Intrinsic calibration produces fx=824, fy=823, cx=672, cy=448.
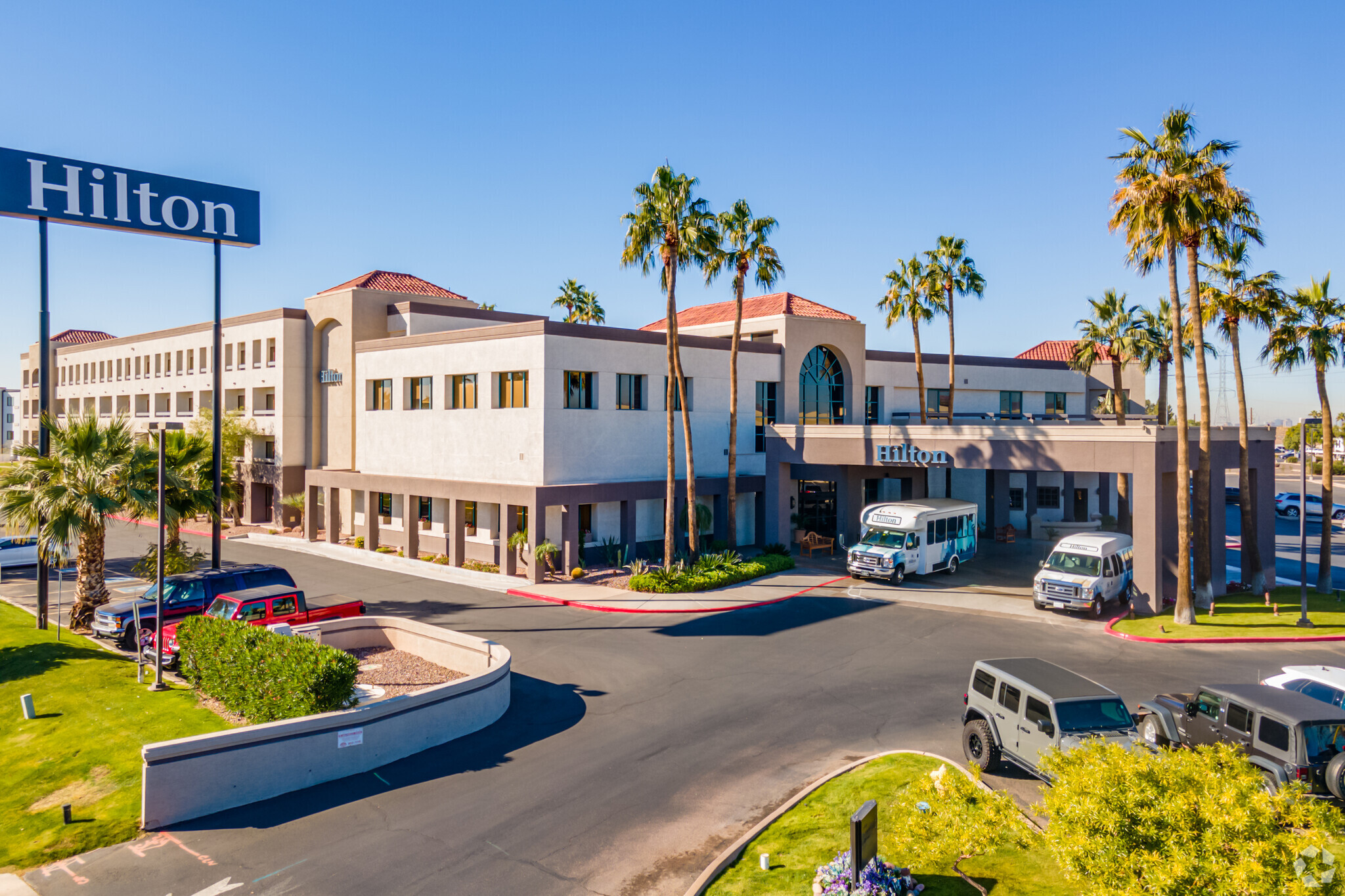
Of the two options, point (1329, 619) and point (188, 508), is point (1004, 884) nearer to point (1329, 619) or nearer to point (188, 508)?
point (1329, 619)

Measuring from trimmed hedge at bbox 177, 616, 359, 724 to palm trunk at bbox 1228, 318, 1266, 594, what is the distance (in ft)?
96.7

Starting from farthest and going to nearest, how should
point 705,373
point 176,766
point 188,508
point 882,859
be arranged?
point 705,373
point 188,508
point 176,766
point 882,859

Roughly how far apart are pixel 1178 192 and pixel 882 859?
22.9m

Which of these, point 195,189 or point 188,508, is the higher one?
point 195,189

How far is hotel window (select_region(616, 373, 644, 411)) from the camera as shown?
118 feet

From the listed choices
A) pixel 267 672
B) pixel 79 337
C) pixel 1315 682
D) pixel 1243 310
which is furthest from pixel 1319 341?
pixel 79 337

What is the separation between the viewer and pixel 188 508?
1057 inches

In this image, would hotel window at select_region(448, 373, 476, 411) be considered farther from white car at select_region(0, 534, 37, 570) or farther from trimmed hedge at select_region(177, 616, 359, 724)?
trimmed hedge at select_region(177, 616, 359, 724)

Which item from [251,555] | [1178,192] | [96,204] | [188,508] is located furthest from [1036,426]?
[251,555]

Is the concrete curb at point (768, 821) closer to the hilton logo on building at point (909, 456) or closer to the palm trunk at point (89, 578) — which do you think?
the hilton logo on building at point (909, 456)

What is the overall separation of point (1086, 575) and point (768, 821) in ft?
62.9

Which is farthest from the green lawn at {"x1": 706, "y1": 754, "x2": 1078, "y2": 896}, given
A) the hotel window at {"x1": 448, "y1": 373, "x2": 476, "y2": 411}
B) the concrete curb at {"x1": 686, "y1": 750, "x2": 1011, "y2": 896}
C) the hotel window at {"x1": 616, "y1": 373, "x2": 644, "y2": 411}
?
the hotel window at {"x1": 448, "y1": 373, "x2": 476, "y2": 411}

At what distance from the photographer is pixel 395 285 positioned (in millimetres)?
46812

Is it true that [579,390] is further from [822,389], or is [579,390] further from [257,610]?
[257,610]
